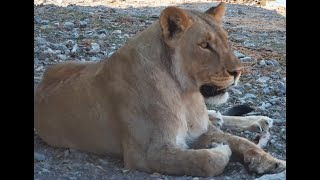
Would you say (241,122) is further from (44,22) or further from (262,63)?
(44,22)

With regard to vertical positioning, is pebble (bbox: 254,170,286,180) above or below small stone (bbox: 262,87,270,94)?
above

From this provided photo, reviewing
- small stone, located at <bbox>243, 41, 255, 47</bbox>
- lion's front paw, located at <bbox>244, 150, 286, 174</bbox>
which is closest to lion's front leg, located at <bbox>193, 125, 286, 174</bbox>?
lion's front paw, located at <bbox>244, 150, 286, 174</bbox>

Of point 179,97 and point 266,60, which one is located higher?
point 179,97

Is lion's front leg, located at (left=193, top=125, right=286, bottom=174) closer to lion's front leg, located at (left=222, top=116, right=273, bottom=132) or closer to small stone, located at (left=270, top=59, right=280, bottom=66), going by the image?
lion's front leg, located at (left=222, top=116, right=273, bottom=132)

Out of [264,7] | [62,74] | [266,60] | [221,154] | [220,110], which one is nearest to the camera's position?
[221,154]

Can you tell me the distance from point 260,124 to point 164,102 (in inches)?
42.5

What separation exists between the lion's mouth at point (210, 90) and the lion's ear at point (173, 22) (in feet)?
1.00

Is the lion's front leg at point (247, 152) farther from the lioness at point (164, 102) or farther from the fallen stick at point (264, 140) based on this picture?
the fallen stick at point (264, 140)

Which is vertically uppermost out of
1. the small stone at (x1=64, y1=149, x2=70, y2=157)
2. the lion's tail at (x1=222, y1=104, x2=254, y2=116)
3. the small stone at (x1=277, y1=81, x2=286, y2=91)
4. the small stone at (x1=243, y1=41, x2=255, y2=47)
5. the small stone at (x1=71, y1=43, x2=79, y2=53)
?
the small stone at (x1=64, y1=149, x2=70, y2=157)

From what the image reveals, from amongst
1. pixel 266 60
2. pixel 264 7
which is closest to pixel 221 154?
pixel 266 60

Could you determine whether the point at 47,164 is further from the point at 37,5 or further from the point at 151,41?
the point at 37,5

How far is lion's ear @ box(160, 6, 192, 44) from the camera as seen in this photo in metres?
3.69
